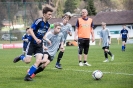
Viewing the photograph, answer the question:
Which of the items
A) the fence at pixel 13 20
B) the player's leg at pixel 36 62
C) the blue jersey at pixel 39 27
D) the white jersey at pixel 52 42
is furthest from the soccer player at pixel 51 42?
the fence at pixel 13 20

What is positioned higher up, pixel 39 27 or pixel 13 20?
pixel 39 27

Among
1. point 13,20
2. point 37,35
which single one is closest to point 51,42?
point 37,35

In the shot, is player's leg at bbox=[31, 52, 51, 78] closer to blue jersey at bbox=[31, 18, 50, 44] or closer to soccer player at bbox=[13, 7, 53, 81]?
soccer player at bbox=[13, 7, 53, 81]

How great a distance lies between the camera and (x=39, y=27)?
9.84 meters

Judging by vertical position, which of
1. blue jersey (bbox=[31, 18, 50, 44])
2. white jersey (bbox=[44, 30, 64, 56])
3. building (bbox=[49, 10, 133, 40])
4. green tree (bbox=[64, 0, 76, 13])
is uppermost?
green tree (bbox=[64, 0, 76, 13])

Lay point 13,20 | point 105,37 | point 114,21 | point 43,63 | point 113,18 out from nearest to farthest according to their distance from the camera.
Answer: point 43,63, point 105,37, point 13,20, point 114,21, point 113,18

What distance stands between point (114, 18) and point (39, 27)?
72341mm

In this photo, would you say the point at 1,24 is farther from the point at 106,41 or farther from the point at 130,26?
the point at 130,26

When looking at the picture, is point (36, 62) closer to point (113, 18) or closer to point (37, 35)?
point (37, 35)

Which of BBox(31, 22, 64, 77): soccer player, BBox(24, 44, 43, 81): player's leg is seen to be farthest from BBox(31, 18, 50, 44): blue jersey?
BBox(31, 22, 64, 77): soccer player

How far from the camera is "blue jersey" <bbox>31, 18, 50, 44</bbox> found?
974 cm

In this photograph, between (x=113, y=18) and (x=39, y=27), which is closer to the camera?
(x=39, y=27)

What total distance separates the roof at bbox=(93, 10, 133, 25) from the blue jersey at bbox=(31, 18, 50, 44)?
69370mm

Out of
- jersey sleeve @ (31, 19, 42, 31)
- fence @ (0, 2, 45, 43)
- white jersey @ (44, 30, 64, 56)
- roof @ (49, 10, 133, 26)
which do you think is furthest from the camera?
roof @ (49, 10, 133, 26)
